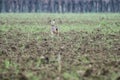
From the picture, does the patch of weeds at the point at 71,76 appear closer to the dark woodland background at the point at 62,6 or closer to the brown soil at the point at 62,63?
the brown soil at the point at 62,63

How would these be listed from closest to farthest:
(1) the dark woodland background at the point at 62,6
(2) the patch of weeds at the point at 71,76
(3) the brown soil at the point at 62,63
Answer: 1. (2) the patch of weeds at the point at 71,76
2. (3) the brown soil at the point at 62,63
3. (1) the dark woodland background at the point at 62,6

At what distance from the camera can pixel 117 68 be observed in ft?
18.9

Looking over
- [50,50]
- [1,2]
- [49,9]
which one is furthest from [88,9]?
[50,50]

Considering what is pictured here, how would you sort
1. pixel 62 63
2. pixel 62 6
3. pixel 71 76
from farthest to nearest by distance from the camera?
pixel 62 6 < pixel 62 63 < pixel 71 76

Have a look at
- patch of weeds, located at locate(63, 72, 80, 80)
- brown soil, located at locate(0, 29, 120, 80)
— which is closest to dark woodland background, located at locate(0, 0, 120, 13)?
brown soil, located at locate(0, 29, 120, 80)

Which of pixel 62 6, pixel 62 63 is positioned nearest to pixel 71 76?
pixel 62 63

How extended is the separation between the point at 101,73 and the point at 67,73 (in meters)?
0.50

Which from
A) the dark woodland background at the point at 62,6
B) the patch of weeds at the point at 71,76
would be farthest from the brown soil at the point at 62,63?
the dark woodland background at the point at 62,6

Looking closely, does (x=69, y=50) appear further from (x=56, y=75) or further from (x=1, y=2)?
(x=1, y=2)

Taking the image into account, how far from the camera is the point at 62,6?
6216 centimetres

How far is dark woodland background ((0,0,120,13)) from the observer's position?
60688 mm

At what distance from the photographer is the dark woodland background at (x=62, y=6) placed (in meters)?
60.7

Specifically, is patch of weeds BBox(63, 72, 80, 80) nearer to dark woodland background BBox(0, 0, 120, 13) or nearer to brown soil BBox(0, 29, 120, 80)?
A: brown soil BBox(0, 29, 120, 80)

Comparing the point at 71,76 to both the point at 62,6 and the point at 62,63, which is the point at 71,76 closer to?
the point at 62,63
